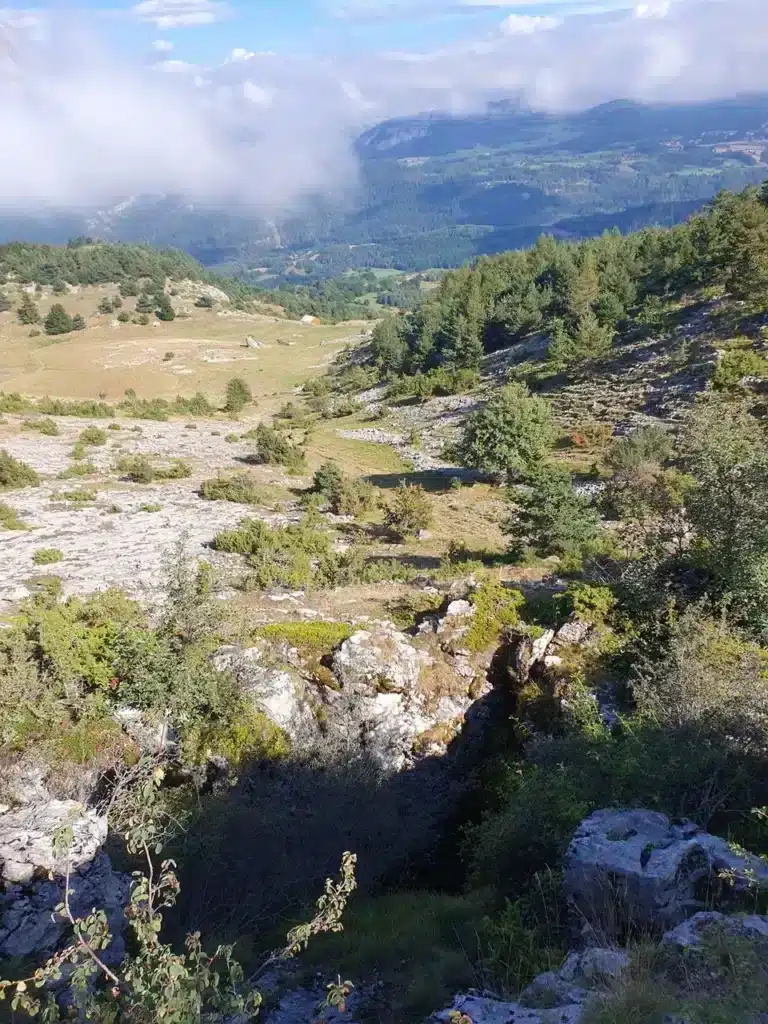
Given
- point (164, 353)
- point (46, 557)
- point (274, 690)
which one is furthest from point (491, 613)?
point (164, 353)

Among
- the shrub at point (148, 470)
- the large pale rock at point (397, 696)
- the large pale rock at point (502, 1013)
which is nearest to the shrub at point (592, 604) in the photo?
the large pale rock at point (397, 696)

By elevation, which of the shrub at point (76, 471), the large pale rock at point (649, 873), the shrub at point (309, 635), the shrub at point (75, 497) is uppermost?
the shrub at point (76, 471)

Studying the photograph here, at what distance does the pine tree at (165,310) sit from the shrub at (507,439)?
258ft

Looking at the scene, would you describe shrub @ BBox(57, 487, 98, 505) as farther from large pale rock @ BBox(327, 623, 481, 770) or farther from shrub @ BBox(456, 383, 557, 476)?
shrub @ BBox(456, 383, 557, 476)

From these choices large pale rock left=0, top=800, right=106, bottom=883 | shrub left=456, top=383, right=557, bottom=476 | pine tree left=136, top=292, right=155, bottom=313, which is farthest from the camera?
pine tree left=136, top=292, right=155, bottom=313

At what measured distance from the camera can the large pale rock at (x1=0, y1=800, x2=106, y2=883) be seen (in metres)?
6.11

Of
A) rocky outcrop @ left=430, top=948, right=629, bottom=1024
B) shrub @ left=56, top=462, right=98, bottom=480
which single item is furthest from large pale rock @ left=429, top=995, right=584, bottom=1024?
shrub @ left=56, top=462, right=98, bottom=480

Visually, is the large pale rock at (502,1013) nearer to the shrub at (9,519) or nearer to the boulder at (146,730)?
the boulder at (146,730)

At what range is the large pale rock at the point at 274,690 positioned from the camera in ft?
32.3

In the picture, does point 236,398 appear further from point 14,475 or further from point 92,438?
point 14,475

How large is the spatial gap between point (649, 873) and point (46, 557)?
13974 millimetres

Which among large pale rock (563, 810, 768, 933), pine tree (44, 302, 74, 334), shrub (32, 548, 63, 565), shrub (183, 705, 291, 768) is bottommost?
shrub (183, 705, 291, 768)

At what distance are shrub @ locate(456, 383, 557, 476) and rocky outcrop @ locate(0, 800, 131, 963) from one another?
20.3 meters

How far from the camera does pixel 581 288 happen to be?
43.8 metres
